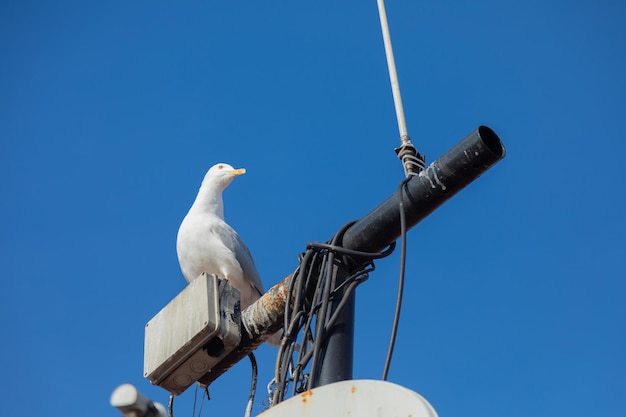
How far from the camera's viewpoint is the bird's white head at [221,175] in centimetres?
924

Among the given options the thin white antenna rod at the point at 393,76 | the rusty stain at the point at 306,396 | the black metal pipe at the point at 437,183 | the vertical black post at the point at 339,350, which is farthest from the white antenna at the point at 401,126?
the rusty stain at the point at 306,396

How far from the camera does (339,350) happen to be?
387 centimetres

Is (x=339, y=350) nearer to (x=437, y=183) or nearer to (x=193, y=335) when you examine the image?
(x=437, y=183)

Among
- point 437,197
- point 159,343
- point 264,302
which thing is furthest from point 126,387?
point 159,343

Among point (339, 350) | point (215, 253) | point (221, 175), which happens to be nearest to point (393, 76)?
point (339, 350)

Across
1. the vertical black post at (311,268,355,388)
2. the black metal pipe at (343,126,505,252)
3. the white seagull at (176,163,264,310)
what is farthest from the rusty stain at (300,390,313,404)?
the white seagull at (176,163,264,310)

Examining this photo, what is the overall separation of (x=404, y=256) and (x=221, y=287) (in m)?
1.19

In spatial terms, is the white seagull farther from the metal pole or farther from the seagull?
the metal pole

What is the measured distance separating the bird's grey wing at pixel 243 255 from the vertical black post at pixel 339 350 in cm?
415

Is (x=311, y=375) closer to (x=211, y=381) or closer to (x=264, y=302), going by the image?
(x=264, y=302)

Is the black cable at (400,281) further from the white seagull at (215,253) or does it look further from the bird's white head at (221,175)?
the bird's white head at (221,175)

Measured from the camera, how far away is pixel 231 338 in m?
4.55

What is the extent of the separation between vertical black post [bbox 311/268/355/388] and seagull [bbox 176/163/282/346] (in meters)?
4.01

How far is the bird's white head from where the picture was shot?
30.3 feet
